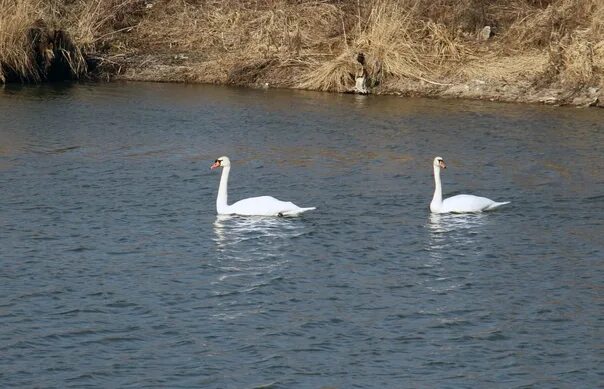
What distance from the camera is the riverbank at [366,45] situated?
2739 cm

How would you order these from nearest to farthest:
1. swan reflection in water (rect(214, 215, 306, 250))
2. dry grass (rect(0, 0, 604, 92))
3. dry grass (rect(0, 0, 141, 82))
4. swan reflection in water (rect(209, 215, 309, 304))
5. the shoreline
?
swan reflection in water (rect(209, 215, 309, 304))
swan reflection in water (rect(214, 215, 306, 250))
the shoreline
dry grass (rect(0, 0, 604, 92))
dry grass (rect(0, 0, 141, 82))

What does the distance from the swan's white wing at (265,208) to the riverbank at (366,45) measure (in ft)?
36.9

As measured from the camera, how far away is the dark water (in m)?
11.2

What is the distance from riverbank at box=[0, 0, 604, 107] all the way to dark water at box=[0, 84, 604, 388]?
2.34 meters

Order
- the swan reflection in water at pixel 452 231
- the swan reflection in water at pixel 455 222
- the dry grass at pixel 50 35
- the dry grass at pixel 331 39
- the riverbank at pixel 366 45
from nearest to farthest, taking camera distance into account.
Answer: the swan reflection in water at pixel 452 231 < the swan reflection in water at pixel 455 222 < the riverbank at pixel 366 45 < the dry grass at pixel 331 39 < the dry grass at pixel 50 35

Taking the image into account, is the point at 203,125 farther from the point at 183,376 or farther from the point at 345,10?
the point at 183,376

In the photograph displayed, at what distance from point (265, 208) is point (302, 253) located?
1.81 m

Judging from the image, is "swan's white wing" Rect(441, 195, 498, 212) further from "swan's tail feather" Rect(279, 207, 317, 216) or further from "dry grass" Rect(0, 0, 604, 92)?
"dry grass" Rect(0, 0, 604, 92)

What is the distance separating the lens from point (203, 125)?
80.0 ft

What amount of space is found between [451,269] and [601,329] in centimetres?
244

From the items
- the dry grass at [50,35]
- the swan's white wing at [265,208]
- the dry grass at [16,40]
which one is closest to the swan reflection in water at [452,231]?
the swan's white wing at [265,208]

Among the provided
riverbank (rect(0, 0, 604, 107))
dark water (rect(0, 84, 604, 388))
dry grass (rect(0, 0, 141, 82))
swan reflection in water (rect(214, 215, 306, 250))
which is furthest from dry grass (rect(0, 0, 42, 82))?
swan reflection in water (rect(214, 215, 306, 250))

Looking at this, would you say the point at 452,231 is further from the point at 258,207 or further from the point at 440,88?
the point at 440,88

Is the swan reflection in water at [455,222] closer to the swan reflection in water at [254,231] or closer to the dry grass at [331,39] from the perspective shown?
the swan reflection in water at [254,231]
